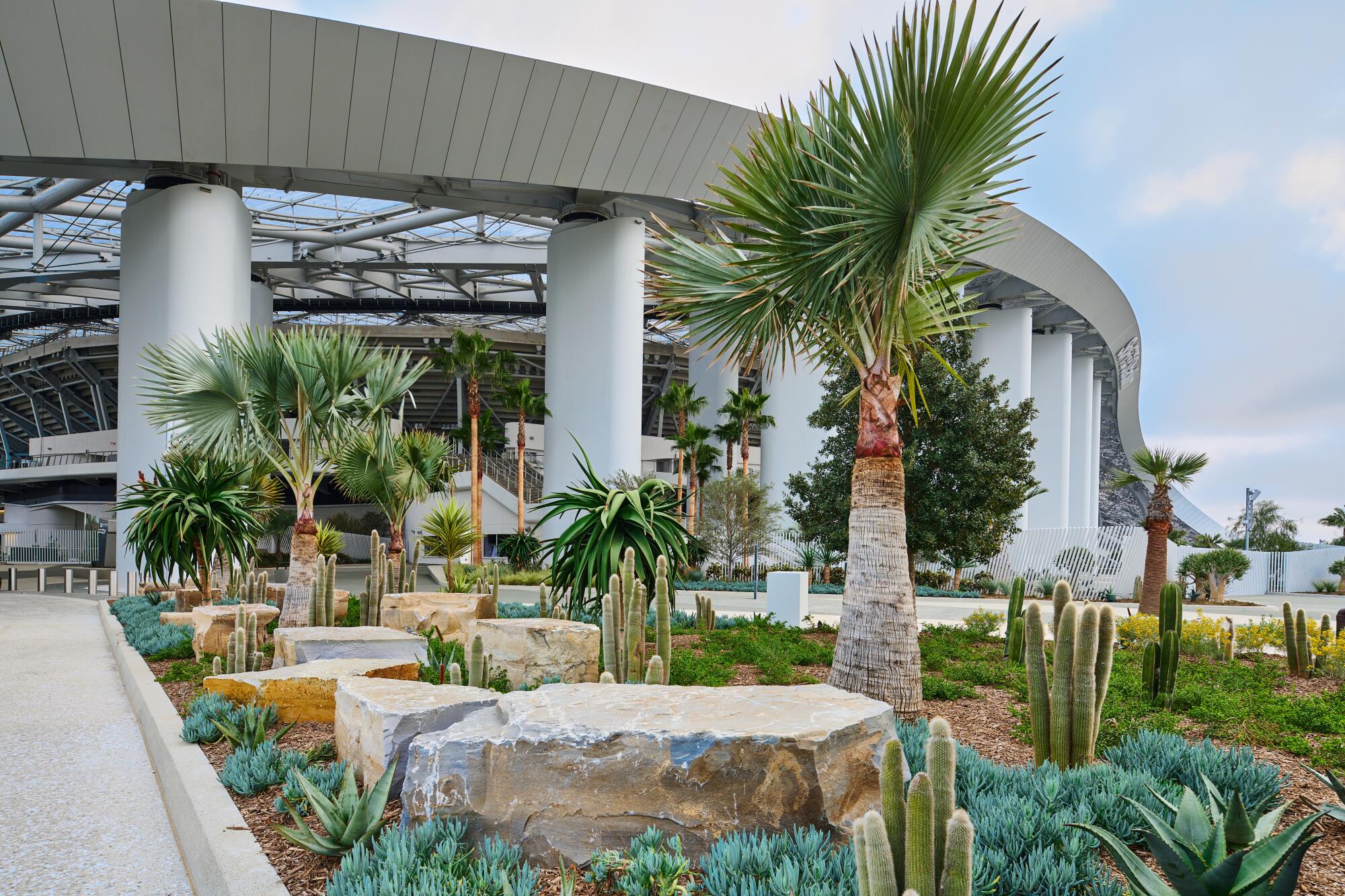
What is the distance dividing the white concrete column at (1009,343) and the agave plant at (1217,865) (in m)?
33.9

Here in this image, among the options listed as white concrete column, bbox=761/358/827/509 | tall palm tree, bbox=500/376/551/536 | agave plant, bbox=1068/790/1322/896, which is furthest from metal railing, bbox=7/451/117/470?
agave plant, bbox=1068/790/1322/896

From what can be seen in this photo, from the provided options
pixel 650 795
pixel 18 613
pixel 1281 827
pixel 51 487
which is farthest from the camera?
pixel 51 487

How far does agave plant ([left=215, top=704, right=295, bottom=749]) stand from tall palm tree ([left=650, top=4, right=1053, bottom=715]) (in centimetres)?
405

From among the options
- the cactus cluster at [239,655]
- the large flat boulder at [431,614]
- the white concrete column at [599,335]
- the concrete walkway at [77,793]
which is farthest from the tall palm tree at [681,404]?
the concrete walkway at [77,793]

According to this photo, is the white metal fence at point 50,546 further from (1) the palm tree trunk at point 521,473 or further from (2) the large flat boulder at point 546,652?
(2) the large flat boulder at point 546,652

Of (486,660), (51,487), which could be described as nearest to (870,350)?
(486,660)

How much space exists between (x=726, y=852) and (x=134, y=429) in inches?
876

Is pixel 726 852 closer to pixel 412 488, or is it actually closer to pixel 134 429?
pixel 412 488

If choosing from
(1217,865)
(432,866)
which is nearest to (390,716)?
(432,866)

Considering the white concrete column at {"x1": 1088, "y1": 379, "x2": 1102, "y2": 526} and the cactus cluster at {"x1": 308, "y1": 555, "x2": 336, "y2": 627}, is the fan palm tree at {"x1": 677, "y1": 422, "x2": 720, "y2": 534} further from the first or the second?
the white concrete column at {"x1": 1088, "y1": 379, "x2": 1102, "y2": 526}

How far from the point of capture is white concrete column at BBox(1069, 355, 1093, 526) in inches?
1853

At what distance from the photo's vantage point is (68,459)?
1980 inches

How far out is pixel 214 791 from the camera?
14.7 feet

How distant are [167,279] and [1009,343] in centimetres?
3006
